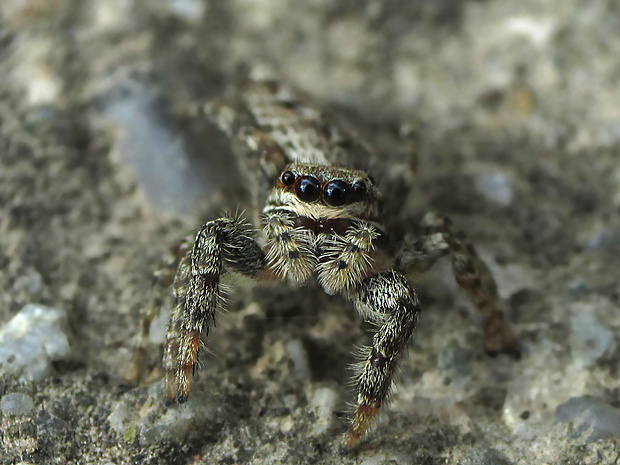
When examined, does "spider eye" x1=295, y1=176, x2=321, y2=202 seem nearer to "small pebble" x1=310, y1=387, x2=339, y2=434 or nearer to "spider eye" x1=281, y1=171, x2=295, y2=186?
"spider eye" x1=281, y1=171, x2=295, y2=186

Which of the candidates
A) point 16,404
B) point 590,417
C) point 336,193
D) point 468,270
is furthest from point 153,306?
point 590,417

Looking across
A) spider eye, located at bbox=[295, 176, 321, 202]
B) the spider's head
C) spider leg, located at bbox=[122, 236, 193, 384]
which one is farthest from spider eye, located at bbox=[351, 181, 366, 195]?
spider leg, located at bbox=[122, 236, 193, 384]

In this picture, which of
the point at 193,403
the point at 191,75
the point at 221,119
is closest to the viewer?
the point at 193,403

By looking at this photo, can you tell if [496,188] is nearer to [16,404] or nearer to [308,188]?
[308,188]

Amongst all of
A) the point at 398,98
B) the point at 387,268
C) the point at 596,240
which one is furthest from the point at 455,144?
the point at 387,268

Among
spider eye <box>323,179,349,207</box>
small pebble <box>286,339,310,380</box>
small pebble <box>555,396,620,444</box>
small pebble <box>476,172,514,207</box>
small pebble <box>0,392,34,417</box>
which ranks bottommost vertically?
small pebble <box>555,396,620,444</box>

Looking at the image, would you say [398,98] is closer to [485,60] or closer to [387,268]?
[485,60]
